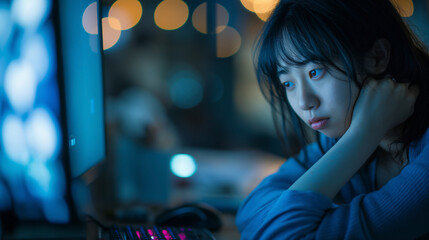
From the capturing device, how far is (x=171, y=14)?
3502 millimetres

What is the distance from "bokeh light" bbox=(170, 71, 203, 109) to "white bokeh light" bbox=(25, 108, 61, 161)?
347cm

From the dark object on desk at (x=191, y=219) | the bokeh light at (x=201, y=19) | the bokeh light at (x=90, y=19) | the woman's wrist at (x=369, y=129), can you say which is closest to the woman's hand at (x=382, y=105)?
the woman's wrist at (x=369, y=129)

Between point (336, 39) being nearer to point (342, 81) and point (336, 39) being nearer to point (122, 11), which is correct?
point (342, 81)

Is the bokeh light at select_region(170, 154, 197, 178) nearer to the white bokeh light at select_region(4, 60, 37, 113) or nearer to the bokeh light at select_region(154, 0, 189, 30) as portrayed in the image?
the white bokeh light at select_region(4, 60, 37, 113)

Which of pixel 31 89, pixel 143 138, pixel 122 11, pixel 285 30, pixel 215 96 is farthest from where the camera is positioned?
pixel 215 96

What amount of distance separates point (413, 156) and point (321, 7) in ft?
1.02

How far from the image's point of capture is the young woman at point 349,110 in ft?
1.67

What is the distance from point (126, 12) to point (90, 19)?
9.40 ft

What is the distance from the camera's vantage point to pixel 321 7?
0.58 meters

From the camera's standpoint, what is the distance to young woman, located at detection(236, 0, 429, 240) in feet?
1.67

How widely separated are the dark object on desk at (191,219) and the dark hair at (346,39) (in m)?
→ 0.38

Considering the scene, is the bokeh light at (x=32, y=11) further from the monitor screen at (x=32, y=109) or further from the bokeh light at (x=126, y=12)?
the bokeh light at (x=126, y=12)

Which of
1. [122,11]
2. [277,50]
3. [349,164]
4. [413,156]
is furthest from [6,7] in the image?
→ [122,11]

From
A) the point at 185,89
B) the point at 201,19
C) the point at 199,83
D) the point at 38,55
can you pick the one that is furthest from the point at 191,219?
the point at 185,89
